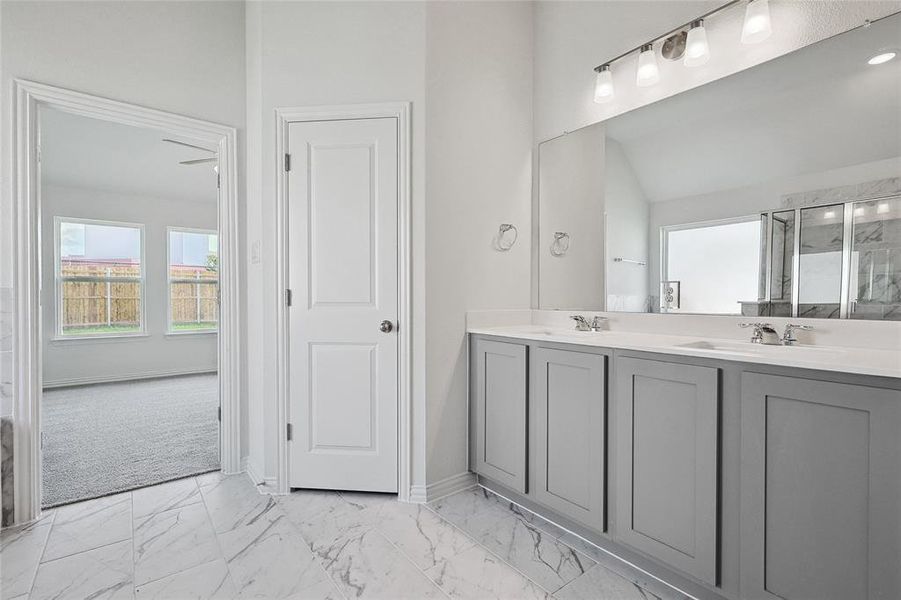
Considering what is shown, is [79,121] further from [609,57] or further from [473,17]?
[609,57]

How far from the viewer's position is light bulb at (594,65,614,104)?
7.55 ft

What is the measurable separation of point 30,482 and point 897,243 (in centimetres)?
372

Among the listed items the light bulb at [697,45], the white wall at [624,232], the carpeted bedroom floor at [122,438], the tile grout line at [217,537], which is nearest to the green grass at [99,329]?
the carpeted bedroom floor at [122,438]

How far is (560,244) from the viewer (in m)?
2.62

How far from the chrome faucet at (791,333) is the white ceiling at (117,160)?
13.5 ft

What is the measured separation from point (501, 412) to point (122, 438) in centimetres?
298

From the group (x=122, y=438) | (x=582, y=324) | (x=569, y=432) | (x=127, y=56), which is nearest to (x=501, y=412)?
(x=569, y=432)

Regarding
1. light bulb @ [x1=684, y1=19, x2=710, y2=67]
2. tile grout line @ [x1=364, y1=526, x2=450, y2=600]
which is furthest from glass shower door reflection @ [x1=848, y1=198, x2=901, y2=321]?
tile grout line @ [x1=364, y1=526, x2=450, y2=600]

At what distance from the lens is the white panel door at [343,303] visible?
2.35 metres

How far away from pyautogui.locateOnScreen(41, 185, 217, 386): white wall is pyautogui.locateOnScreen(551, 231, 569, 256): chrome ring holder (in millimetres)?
5673

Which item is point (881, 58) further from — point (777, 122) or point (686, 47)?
point (686, 47)

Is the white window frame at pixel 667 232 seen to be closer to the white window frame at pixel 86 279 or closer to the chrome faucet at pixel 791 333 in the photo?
the chrome faucet at pixel 791 333

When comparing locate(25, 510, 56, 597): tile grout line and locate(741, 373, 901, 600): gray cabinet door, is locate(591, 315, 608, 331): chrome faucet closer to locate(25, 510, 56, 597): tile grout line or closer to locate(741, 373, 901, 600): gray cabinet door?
locate(741, 373, 901, 600): gray cabinet door

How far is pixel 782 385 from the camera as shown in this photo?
4.27 ft
